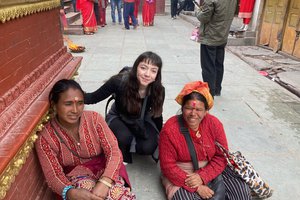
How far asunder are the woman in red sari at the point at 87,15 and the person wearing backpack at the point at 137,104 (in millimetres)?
6670

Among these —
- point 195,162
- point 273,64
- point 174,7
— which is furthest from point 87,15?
point 195,162

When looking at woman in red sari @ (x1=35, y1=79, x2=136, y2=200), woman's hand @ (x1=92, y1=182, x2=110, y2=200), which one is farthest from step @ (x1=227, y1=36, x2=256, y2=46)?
woman's hand @ (x1=92, y1=182, x2=110, y2=200)

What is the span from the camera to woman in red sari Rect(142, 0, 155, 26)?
10.9 metres

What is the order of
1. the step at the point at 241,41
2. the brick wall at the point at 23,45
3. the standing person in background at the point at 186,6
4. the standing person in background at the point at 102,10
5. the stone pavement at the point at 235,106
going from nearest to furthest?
the brick wall at the point at 23,45, the stone pavement at the point at 235,106, the step at the point at 241,41, the standing person in background at the point at 102,10, the standing person in background at the point at 186,6

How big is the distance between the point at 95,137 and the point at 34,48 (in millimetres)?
768

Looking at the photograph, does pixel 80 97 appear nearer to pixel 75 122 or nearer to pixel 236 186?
pixel 75 122

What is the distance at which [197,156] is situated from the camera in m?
2.21

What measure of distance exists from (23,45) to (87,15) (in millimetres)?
7195

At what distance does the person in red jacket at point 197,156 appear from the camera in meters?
2.07

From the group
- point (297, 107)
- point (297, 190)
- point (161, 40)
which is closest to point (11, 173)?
point (297, 190)

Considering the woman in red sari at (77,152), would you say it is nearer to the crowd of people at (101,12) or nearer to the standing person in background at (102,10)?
the crowd of people at (101,12)

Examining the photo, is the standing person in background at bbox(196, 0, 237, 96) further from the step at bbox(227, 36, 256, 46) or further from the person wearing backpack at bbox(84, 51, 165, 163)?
the step at bbox(227, 36, 256, 46)

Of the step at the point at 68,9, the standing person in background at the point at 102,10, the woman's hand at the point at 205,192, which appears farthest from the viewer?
the step at the point at 68,9

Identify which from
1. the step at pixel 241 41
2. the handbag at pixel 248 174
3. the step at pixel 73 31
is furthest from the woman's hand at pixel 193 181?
the step at pixel 73 31
